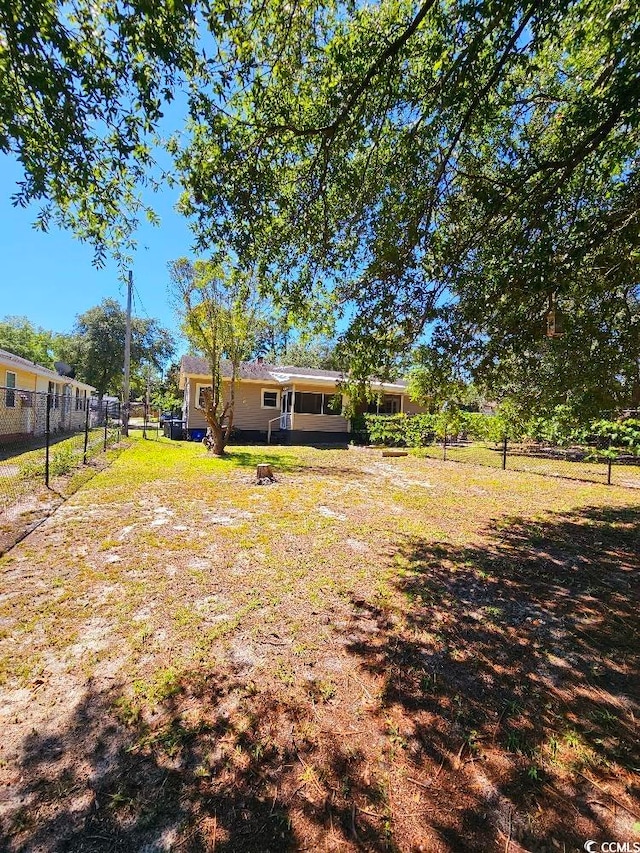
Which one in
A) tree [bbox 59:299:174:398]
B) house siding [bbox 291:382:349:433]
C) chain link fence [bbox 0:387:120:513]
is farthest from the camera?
tree [bbox 59:299:174:398]

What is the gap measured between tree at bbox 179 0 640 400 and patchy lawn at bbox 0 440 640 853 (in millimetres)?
2879

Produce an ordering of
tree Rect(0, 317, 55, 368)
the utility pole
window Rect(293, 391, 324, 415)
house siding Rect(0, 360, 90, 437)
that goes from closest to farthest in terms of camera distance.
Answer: house siding Rect(0, 360, 90, 437) → the utility pole → window Rect(293, 391, 324, 415) → tree Rect(0, 317, 55, 368)

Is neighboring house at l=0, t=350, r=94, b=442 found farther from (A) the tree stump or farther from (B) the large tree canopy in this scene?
(B) the large tree canopy

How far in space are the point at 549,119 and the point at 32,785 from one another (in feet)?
24.0

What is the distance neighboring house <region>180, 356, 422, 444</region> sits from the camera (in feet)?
62.0

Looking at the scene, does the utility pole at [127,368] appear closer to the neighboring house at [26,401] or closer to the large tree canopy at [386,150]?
the neighboring house at [26,401]

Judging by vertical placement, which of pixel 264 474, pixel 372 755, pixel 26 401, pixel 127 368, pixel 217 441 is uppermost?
pixel 127 368

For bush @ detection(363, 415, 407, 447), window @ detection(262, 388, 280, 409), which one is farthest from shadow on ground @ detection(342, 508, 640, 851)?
window @ detection(262, 388, 280, 409)

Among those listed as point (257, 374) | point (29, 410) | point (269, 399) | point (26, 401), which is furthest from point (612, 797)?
point (269, 399)

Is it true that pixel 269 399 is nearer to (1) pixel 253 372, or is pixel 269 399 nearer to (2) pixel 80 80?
(1) pixel 253 372

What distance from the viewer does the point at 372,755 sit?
1927mm

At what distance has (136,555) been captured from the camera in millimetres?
4285

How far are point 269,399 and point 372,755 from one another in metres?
18.6

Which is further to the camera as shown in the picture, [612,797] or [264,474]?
[264,474]
